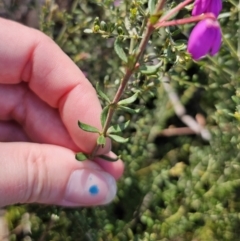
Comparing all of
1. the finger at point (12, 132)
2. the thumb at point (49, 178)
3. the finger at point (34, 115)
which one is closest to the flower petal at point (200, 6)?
the thumb at point (49, 178)

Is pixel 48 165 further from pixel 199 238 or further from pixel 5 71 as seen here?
pixel 199 238

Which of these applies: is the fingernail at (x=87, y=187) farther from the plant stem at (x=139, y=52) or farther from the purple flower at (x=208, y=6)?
the purple flower at (x=208, y=6)

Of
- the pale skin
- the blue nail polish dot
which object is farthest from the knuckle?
the blue nail polish dot

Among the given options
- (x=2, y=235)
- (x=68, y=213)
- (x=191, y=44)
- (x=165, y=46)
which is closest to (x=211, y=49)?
(x=191, y=44)

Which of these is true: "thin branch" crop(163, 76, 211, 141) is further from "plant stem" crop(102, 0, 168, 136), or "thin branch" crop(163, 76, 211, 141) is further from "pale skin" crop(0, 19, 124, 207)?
"plant stem" crop(102, 0, 168, 136)

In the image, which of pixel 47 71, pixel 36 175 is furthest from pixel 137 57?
pixel 47 71

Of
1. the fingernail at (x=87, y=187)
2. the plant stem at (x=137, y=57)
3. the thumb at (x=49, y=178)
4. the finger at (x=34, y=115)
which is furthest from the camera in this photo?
the finger at (x=34, y=115)

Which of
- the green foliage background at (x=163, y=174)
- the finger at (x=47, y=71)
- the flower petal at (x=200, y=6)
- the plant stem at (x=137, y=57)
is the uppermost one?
the flower petal at (x=200, y=6)

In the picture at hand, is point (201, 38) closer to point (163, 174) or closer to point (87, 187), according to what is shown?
point (87, 187)
